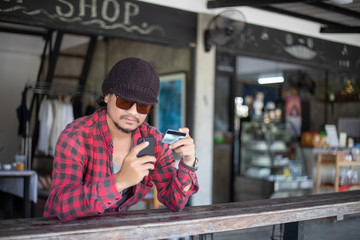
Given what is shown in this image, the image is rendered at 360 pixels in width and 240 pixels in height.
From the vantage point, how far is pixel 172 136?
1.98 m

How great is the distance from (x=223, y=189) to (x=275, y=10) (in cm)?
312

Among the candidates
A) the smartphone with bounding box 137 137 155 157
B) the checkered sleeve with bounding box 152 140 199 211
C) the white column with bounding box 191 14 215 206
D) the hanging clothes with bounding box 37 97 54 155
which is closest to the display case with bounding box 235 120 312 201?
the white column with bounding box 191 14 215 206

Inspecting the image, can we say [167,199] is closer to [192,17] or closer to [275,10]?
[192,17]

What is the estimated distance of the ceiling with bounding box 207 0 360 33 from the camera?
18.7 ft

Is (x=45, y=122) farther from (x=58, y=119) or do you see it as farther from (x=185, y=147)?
(x=185, y=147)

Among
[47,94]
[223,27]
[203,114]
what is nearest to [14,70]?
[47,94]

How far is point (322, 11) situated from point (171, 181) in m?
5.30

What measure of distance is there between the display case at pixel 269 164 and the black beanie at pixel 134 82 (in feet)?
16.6

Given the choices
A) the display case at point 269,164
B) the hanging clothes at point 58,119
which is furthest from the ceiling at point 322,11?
the hanging clothes at point 58,119

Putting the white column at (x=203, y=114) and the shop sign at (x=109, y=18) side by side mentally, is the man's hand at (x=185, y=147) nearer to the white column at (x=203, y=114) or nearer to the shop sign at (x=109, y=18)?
the shop sign at (x=109, y=18)

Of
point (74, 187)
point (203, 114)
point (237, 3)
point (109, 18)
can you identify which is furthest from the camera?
point (203, 114)

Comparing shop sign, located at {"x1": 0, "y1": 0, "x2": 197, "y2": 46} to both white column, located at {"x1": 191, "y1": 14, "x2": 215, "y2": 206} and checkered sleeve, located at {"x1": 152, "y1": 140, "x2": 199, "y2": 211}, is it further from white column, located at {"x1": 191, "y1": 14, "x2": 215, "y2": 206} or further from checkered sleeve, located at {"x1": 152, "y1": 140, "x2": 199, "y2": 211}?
checkered sleeve, located at {"x1": 152, "y1": 140, "x2": 199, "y2": 211}

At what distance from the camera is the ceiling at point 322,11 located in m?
5.70

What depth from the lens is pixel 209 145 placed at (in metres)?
5.96
